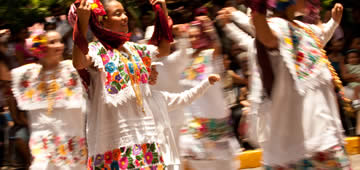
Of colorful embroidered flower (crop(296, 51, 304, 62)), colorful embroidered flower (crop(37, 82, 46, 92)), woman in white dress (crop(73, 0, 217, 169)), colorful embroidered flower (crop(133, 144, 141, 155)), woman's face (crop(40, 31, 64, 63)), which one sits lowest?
colorful embroidered flower (crop(37, 82, 46, 92))

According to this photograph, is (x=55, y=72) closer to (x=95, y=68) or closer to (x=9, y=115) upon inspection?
Result: (x=95, y=68)

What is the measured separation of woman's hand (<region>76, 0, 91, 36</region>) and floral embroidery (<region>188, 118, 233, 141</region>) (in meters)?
2.48

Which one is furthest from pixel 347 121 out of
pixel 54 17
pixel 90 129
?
pixel 90 129

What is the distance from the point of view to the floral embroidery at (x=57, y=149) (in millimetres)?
6012

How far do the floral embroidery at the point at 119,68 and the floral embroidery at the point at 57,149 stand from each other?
1863 mm

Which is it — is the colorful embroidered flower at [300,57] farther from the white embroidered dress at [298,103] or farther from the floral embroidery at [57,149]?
the floral embroidery at [57,149]

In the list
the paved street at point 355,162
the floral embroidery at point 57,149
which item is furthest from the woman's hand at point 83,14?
the paved street at point 355,162

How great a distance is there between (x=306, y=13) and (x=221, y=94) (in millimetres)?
1780

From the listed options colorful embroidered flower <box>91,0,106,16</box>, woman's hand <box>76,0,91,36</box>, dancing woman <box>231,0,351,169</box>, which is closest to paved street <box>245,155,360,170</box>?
dancing woman <box>231,0,351,169</box>

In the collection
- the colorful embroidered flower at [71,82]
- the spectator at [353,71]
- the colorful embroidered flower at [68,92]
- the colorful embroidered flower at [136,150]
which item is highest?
the colorful embroidered flower at [136,150]

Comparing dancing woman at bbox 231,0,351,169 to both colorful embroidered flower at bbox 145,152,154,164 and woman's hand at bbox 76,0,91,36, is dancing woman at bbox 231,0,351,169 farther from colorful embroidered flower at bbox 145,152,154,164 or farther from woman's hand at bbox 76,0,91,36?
woman's hand at bbox 76,0,91,36

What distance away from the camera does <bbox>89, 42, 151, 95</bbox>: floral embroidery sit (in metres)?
4.26

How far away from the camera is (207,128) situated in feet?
20.7

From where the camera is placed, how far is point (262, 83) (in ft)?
14.5
